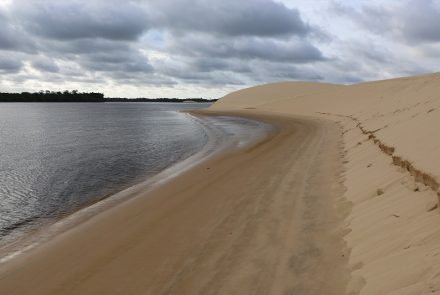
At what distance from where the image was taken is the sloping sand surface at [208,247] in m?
6.32

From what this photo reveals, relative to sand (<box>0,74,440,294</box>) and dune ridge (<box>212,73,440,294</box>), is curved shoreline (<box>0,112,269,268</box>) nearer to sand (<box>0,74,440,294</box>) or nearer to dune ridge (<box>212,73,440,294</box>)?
sand (<box>0,74,440,294</box>)

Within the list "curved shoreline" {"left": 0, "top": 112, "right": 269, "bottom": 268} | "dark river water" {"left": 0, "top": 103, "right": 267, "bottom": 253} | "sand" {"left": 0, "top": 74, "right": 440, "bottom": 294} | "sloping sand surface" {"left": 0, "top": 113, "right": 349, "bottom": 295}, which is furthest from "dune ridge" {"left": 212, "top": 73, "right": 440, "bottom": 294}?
"dark river water" {"left": 0, "top": 103, "right": 267, "bottom": 253}

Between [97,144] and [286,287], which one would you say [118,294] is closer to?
[286,287]

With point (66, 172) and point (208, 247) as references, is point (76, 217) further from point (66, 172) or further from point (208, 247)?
point (66, 172)

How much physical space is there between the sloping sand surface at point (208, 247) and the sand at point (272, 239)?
0.09 feet

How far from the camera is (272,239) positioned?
7.92 meters

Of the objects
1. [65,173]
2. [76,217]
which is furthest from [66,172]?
[76,217]

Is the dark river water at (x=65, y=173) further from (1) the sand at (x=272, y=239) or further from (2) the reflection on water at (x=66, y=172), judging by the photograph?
(1) the sand at (x=272, y=239)

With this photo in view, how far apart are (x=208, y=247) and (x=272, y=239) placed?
4.09 ft

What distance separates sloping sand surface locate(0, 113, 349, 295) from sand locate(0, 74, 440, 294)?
0.09ft

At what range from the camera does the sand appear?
230 inches

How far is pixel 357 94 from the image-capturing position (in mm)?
71625

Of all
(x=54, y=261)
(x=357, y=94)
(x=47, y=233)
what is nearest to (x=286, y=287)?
(x=54, y=261)

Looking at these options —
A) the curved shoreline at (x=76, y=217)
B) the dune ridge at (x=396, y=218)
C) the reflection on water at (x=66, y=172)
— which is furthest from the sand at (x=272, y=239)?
the reflection on water at (x=66, y=172)
